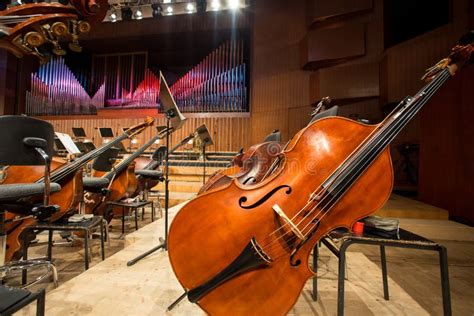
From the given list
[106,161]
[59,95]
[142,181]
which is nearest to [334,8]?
[142,181]

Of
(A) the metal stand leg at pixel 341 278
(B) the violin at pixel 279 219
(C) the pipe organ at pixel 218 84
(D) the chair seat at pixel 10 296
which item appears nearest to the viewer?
(D) the chair seat at pixel 10 296

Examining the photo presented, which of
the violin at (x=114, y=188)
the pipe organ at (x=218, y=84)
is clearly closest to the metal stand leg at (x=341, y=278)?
the violin at (x=114, y=188)

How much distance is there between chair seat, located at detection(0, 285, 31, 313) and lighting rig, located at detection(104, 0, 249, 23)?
280 inches

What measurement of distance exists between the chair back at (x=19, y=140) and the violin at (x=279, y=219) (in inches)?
35.4

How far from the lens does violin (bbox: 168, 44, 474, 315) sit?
0.85 m

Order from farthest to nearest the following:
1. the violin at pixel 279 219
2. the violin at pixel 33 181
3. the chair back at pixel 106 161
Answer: the chair back at pixel 106 161 → the violin at pixel 33 181 → the violin at pixel 279 219

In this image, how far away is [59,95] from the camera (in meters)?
7.59

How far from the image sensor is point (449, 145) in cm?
358

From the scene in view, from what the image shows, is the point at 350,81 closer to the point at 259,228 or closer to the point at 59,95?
the point at 259,228

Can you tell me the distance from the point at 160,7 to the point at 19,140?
678 centimetres

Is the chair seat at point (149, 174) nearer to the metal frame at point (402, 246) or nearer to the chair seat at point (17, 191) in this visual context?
the chair seat at point (17, 191)

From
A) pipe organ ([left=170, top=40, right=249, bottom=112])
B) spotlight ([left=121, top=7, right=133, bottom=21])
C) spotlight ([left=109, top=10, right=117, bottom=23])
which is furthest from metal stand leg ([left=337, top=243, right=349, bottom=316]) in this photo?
spotlight ([left=109, top=10, right=117, bottom=23])

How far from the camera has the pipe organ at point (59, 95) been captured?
24.4 feet

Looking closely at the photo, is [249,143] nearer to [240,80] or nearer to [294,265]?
[240,80]
